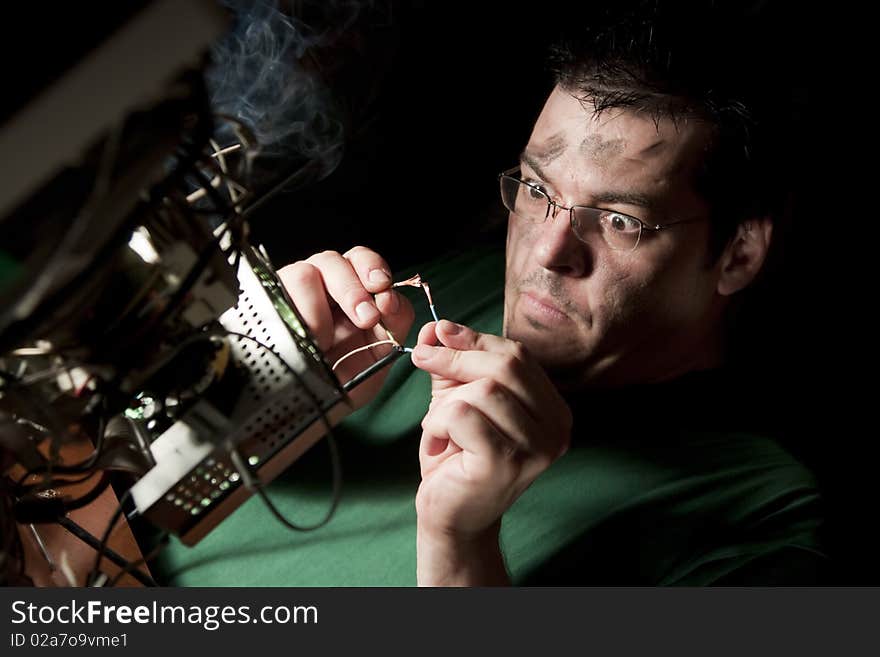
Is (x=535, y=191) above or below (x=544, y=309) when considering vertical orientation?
above

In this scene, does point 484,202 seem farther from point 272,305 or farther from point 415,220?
point 272,305

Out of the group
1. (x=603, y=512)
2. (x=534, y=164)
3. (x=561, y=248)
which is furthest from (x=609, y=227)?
(x=603, y=512)

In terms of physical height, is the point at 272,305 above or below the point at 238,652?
above

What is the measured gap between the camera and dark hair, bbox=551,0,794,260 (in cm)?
144

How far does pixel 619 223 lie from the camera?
147 cm

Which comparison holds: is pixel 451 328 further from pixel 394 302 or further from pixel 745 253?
pixel 745 253

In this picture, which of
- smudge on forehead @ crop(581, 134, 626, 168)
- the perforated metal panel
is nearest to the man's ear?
smudge on forehead @ crop(581, 134, 626, 168)

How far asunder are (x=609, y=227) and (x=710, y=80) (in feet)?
1.15

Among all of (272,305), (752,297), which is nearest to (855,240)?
(752,297)

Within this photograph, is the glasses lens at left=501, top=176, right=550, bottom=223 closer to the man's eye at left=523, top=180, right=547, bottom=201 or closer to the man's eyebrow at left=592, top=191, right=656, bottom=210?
the man's eye at left=523, top=180, right=547, bottom=201

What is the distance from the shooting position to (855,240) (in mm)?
1729

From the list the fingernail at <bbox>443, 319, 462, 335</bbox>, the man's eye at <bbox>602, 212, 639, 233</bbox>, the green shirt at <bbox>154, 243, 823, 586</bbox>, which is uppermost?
the fingernail at <bbox>443, 319, 462, 335</bbox>

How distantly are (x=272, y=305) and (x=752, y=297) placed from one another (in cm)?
131

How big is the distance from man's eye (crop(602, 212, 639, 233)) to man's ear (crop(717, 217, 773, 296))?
26 cm
